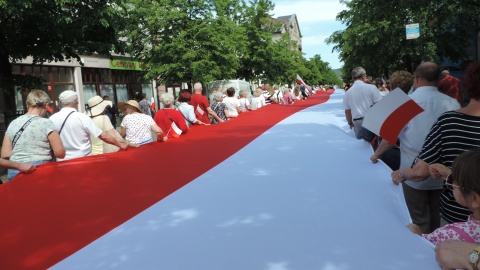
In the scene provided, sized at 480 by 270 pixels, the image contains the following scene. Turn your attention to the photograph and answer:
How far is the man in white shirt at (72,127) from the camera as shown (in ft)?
15.8

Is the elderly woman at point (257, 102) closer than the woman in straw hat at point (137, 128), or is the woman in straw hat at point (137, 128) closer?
the woman in straw hat at point (137, 128)

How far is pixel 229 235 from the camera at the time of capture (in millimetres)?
2443

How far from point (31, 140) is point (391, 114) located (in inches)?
134

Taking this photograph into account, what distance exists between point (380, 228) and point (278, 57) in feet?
100

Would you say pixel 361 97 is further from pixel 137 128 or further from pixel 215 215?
pixel 215 215

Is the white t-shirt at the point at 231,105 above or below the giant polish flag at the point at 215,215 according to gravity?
above

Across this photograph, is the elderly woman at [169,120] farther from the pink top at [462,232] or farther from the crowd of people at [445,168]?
the pink top at [462,232]

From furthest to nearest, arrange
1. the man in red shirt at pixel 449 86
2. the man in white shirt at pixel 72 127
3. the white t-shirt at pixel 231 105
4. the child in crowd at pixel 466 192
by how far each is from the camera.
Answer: the white t-shirt at pixel 231 105, the man in red shirt at pixel 449 86, the man in white shirt at pixel 72 127, the child in crowd at pixel 466 192

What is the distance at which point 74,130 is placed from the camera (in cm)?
483

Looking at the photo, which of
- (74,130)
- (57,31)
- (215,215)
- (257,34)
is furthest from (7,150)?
(257,34)

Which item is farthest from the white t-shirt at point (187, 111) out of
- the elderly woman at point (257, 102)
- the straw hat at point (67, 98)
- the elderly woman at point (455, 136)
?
the elderly woman at point (257, 102)

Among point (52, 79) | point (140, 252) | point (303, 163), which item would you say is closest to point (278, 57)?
point (52, 79)

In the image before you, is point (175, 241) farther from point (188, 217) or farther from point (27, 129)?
point (27, 129)

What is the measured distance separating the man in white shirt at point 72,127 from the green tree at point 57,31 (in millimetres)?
6695
